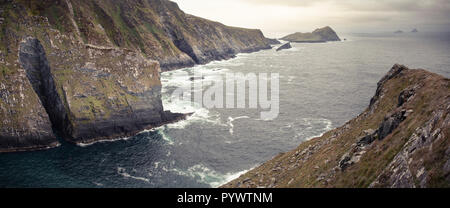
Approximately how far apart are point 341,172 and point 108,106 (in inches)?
3120

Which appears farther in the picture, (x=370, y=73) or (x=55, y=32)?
(x=370, y=73)

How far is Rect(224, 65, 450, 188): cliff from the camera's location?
23.3m

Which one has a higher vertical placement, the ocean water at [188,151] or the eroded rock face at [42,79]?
the eroded rock face at [42,79]

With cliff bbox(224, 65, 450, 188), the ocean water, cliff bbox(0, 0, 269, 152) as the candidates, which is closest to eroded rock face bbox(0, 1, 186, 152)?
cliff bbox(0, 0, 269, 152)

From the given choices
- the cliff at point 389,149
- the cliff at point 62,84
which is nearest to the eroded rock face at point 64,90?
the cliff at point 62,84

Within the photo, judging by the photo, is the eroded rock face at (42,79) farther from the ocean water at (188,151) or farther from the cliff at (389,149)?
the cliff at (389,149)

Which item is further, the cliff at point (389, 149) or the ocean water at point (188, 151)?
the ocean water at point (188, 151)

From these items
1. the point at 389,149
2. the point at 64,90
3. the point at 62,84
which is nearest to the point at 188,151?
the point at 64,90

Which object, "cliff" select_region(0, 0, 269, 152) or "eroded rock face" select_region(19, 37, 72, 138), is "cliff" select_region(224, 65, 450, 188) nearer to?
"cliff" select_region(0, 0, 269, 152)

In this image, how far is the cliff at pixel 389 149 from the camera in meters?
23.3

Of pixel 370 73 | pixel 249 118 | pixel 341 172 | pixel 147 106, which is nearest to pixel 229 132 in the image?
pixel 249 118
